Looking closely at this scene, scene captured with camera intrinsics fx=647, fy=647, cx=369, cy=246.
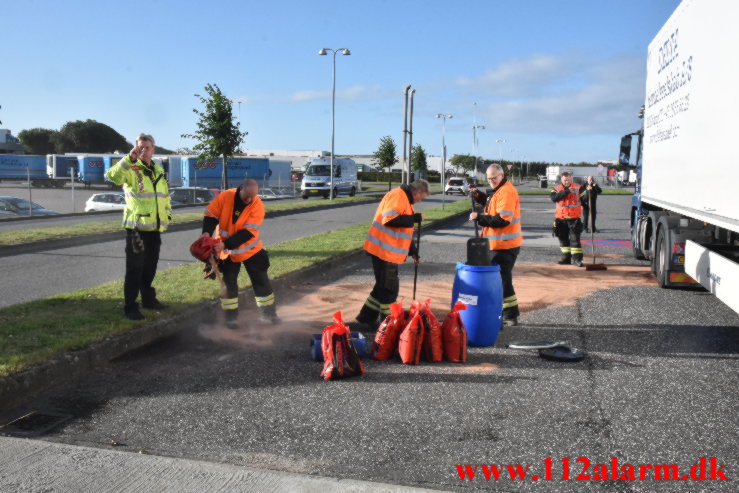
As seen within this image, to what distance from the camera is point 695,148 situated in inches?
285

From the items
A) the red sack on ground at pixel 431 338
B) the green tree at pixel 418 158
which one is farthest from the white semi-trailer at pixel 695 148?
the green tree at pixel 418 158

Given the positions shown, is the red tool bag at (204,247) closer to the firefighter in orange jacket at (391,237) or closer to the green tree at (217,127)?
the firefighter in orange jacket at (391,237)

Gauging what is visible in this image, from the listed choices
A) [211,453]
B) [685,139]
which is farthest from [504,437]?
[685,139]

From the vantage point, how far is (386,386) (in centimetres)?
498

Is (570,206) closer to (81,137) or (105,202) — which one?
(105,202)

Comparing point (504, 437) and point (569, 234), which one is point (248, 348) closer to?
point (504, 437)

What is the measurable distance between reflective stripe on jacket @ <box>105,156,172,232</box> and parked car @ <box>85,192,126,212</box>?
19931 mm

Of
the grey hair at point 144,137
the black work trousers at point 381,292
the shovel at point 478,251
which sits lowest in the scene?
the black work trousers at point 381,292

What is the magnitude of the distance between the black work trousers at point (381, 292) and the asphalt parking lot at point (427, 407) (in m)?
0.58

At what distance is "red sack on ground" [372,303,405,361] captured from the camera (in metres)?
5.66

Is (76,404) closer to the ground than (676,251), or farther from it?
closer to the ground

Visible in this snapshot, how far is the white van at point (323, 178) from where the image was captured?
40.5m

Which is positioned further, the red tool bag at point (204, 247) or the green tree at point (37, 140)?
the green tree at point (37, 140)

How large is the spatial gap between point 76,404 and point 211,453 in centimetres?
141
